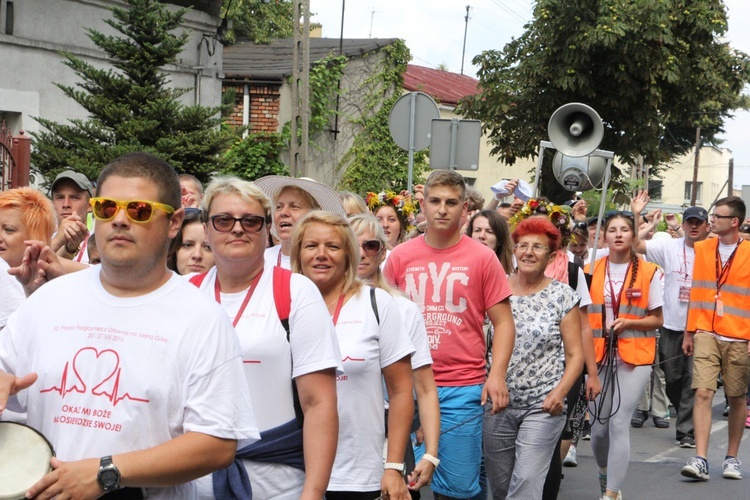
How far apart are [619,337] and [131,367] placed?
6186 mm

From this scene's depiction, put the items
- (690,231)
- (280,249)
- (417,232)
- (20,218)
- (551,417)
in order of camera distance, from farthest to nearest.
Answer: (690,231) → (417,232) → (551,417) → (280,249) → (20,218)

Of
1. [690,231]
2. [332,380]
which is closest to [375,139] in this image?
[690,231]

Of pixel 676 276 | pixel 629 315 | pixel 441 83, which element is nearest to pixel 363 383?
pixel 629 315

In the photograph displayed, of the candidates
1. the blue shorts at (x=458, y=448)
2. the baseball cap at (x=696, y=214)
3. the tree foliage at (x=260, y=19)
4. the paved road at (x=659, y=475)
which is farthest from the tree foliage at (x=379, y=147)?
the blue shorts at (x=458, y=448)

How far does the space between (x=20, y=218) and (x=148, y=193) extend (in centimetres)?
230

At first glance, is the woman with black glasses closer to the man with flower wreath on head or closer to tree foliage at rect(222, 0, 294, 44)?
the man with flower wreath on head

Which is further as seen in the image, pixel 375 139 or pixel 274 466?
pixel 375 139

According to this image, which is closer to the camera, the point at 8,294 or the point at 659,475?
the point at 8,294

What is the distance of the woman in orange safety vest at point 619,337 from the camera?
8.17 metres

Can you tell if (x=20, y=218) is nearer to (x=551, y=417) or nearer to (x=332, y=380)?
(x=332, y=380)

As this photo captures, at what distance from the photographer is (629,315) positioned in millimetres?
8797

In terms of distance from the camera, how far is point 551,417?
661 cm

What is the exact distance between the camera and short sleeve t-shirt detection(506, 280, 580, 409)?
21.8ft

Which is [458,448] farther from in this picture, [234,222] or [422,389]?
[234,222]
